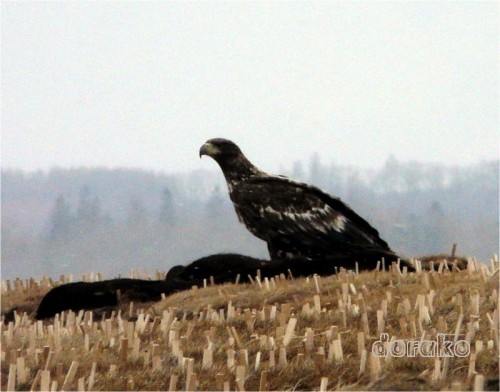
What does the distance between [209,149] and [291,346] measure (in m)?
9.29

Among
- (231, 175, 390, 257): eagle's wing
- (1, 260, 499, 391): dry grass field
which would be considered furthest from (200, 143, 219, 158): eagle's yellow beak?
(1, 260, 499, 391): dry grass field

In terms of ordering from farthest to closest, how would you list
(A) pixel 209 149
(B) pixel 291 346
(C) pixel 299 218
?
(A) pixel 209 149 < (C) pixel 299 218 < (B) pixel 291 346

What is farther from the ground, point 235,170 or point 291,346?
point 235,170

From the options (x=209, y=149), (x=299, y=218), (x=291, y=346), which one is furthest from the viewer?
(x=209, y=149)

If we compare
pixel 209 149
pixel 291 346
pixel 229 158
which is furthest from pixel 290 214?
pixel 291 346

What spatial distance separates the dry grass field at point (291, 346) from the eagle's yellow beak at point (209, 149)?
232 inches

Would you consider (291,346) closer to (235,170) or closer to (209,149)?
(235,170)

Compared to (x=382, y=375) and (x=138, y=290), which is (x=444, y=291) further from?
(x=138, y=290)

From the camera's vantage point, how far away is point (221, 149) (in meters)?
18.0

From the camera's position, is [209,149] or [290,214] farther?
[209,149]

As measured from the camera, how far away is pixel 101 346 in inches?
367

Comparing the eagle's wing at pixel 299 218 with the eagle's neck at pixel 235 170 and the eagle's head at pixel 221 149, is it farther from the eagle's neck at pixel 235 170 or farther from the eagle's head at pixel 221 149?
the eagle's head at pixel 221 149

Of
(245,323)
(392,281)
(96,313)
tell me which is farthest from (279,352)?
(96,313)

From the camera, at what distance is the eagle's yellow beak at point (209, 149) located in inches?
706
